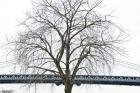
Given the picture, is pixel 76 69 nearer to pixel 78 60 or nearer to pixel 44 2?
pixel 78 60

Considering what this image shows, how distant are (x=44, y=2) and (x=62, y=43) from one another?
7.24ft

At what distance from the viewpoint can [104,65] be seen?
1928 cm

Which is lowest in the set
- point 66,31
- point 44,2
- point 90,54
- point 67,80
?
point 67,80

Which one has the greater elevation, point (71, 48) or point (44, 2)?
point (44, 2)

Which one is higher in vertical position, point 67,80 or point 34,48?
point 34,48

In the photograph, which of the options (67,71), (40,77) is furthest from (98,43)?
(40,77)

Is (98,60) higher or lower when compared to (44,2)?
lower

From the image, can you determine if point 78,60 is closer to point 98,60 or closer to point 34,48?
point 98,60

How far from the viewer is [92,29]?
19672mm

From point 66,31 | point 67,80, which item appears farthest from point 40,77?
point 66,31

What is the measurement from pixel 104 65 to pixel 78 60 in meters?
1.27

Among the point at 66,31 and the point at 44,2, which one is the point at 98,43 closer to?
the point at 66,31

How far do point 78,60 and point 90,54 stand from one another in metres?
0.65

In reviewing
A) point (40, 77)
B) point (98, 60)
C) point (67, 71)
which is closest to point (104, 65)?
point (98, 60)
